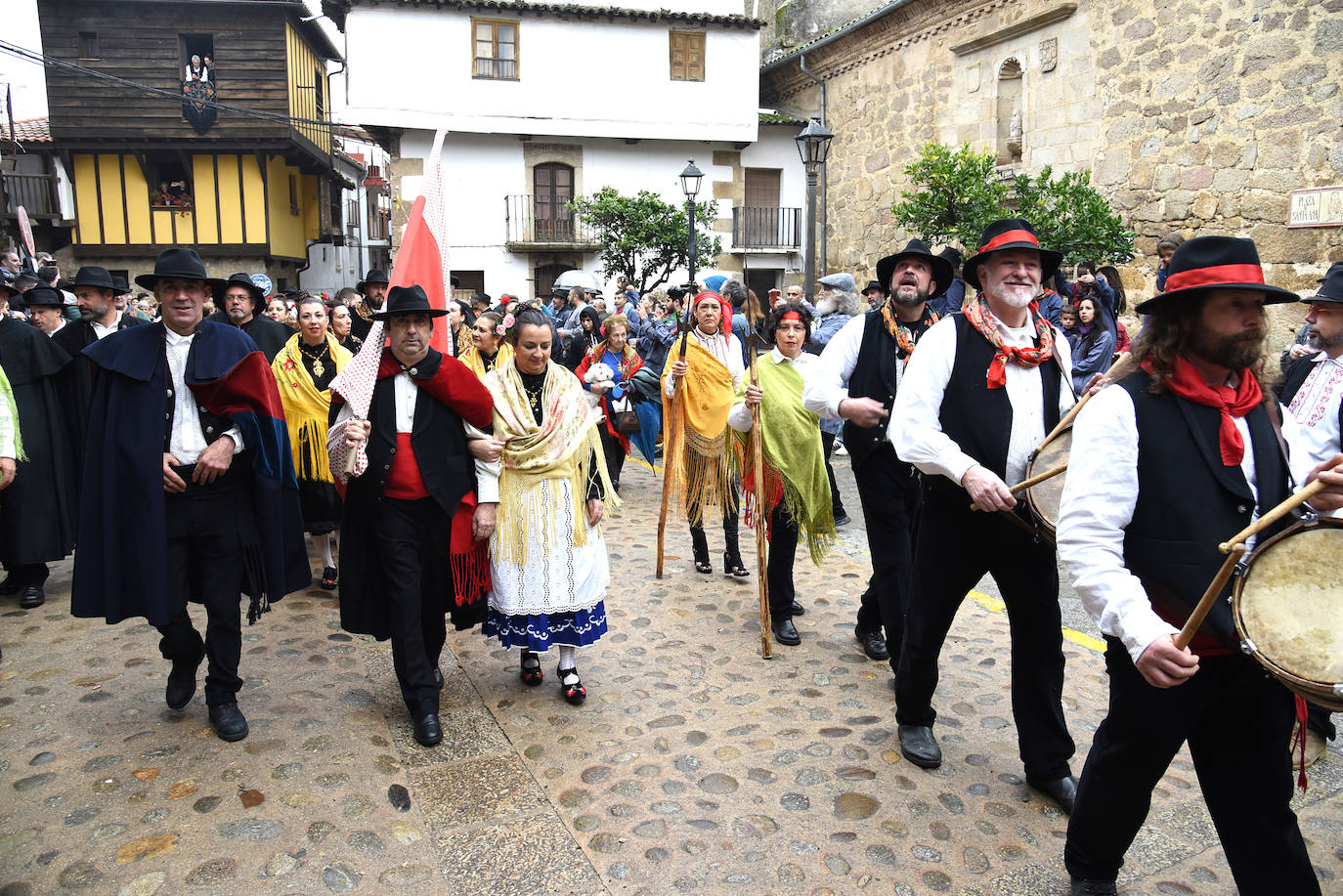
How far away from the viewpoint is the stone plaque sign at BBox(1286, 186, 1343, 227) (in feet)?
36.1

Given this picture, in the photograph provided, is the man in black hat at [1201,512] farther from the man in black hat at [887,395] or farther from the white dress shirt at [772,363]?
the white dress shirt at [772,363]

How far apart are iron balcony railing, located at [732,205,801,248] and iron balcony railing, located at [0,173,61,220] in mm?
18506

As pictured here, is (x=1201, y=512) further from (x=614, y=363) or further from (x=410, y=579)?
(x=614, y=363)

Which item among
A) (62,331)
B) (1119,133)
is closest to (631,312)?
(1119,133)

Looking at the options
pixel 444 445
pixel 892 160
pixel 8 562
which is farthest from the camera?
pixel 892 160

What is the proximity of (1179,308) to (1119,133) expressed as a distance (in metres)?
13.9

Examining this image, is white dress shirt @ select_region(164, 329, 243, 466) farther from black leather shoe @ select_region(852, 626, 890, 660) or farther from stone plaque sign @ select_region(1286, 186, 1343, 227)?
stone plaque sign @ select_region(1286, 186, 1343, 227)

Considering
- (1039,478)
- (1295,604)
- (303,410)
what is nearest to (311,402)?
(303,410)

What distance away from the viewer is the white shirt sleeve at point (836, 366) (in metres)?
4.39

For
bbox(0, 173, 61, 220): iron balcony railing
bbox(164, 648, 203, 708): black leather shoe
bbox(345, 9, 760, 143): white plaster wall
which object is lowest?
bbox(164, 648, 203, 708): black leather shoe

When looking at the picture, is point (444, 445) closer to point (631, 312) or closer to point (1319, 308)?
point (1319, 308)

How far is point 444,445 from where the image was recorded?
4.15 metres

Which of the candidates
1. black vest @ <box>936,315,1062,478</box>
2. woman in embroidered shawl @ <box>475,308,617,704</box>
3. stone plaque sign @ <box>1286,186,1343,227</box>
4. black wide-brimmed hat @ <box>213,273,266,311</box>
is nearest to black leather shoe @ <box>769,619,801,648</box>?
woman in embroidered shawl @ <box>475,308,617,704</box>

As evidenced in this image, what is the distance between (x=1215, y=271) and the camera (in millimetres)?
2307
